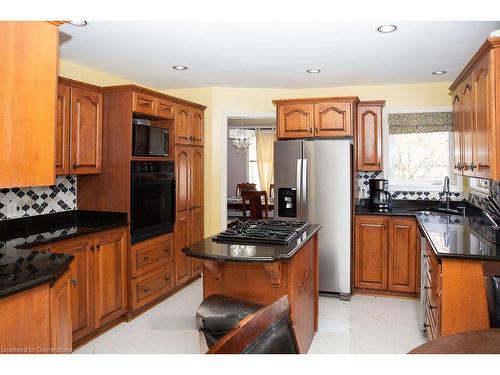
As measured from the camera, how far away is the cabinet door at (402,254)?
409 centimetres

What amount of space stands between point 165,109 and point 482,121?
2.82 meters

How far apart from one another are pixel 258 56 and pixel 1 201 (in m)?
2.40

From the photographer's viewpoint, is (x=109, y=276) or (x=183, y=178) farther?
(x=183, y=178)

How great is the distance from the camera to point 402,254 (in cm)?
414

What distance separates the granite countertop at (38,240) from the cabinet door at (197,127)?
1.46 metres

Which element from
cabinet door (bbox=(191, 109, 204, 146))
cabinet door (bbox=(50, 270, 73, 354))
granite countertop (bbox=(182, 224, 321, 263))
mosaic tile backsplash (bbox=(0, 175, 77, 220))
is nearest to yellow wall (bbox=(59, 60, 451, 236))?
cabinet door (bbox=(191, 109, 204, 146))

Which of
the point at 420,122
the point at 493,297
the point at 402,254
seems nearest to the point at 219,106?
the point at 420,122

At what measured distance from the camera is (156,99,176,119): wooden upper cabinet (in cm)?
395

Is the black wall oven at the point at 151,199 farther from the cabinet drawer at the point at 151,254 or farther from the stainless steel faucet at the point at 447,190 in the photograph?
the stainless steel faucet at the point at 447,190

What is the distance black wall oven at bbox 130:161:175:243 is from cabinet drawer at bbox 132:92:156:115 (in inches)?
18.9

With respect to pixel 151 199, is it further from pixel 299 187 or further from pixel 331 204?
pixel 331 204

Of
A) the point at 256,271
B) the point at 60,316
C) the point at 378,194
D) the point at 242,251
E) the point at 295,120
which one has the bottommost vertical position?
the point at 60,316

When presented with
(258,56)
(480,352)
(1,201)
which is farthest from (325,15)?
(1,201)

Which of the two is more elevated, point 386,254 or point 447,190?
point 447,190
